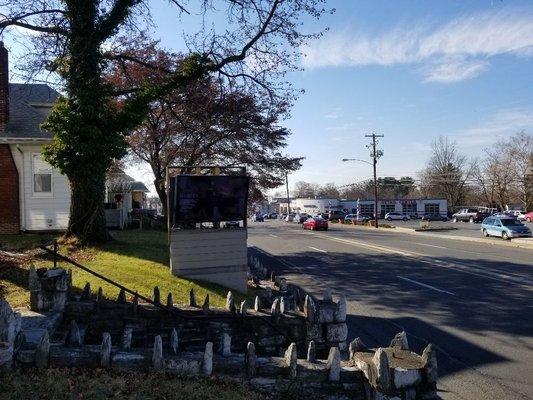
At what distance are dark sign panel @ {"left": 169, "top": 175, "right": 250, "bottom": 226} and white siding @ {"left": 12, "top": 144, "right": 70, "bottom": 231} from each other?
9301 millimetres

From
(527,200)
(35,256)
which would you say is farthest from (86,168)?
(527,200)

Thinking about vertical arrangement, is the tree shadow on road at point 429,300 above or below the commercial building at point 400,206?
below

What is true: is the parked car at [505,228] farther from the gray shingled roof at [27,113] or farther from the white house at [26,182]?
the gray shingled roof at [27,113]

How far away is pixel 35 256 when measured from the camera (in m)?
12.6

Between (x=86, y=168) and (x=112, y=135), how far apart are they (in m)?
1.25

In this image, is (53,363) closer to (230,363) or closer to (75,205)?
(230,363)

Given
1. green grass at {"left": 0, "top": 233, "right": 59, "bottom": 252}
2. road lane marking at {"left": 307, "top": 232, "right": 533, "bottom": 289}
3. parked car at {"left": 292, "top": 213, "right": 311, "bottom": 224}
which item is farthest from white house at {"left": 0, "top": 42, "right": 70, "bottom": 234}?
parked car at {"left": 292, "top": 213, "right": 311, "bottom": 224}

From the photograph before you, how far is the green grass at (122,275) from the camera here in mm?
9281

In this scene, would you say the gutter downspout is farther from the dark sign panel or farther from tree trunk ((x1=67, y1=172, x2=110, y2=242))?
the dark sign panel

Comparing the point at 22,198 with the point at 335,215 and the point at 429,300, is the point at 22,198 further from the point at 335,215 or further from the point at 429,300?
the point at 335,215

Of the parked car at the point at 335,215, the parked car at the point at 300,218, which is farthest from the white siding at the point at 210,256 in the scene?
the parked car at the point at 335,215

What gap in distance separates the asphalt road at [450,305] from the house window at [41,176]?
33.4ft

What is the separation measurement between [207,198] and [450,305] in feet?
22.5

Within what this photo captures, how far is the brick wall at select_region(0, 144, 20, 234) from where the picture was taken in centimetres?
1931
